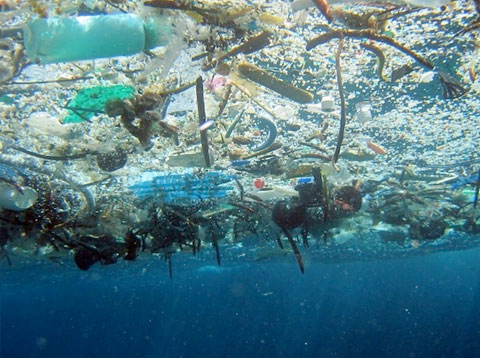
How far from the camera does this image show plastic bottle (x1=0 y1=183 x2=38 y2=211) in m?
7.02

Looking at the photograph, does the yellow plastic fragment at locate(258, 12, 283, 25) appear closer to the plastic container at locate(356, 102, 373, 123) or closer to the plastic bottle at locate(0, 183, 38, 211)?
the plastic container at locate(356, 102, 373, 123)

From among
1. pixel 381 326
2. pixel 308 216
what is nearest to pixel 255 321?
pixel 381 326

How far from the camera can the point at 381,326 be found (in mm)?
156750

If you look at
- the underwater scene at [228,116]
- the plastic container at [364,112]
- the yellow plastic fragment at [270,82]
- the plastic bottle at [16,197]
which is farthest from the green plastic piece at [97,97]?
the plastic container at [364,112]

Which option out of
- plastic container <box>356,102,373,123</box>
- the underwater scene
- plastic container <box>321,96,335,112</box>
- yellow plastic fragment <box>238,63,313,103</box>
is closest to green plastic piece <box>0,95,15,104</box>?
the underwater scene

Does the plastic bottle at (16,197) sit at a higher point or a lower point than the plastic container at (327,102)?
lower

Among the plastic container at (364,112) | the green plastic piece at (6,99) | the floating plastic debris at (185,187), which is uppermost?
the green plastic piece at (6,99)

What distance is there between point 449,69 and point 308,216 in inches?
207

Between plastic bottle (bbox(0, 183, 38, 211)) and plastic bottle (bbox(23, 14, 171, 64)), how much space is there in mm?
5206

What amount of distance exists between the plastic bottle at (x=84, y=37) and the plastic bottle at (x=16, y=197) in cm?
521

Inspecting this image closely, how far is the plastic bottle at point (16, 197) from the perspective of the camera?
7.02 meters

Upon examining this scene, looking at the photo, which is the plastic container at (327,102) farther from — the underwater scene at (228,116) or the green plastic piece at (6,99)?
the green plastic piece at (6,99)

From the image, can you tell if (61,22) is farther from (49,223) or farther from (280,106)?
(49,223)

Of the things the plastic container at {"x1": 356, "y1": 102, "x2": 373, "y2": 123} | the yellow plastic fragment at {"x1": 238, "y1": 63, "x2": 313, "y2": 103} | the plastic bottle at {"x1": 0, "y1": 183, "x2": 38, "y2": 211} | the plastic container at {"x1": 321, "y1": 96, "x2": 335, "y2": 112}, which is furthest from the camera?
the plastic bottle at {"x1": 0, "y1": 183, "x2": 38, "y2": 211}
